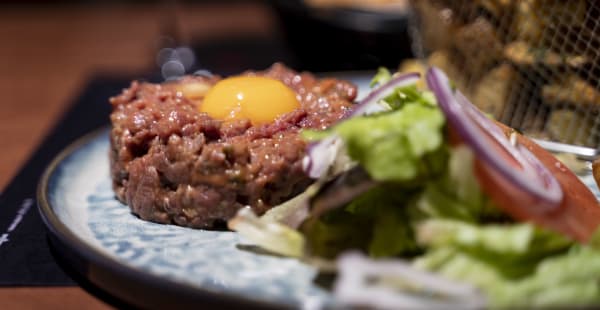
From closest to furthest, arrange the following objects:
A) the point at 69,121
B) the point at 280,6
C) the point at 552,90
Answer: the point at 552,90 → the point at 69,121 → the point at 280,6

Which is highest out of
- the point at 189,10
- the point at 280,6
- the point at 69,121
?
the point at 280,6

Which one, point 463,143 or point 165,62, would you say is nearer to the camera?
point 463,143

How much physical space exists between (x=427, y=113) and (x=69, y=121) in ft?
8.47

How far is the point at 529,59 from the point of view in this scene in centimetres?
289

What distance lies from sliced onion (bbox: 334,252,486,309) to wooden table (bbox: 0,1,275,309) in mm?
694

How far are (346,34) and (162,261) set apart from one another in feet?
9.09

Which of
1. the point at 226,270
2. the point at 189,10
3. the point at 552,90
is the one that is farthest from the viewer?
the point at 189,10

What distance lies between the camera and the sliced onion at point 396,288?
1.51 meters

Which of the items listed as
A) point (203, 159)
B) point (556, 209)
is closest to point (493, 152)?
point (556, 209)

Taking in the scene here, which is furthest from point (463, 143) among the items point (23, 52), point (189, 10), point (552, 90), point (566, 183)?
point (189, 10)

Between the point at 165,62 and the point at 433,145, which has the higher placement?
the point at 433,145

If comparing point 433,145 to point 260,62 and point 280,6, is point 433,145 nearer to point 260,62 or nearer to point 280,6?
point 280,6

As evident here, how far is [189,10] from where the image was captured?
866 centimetres

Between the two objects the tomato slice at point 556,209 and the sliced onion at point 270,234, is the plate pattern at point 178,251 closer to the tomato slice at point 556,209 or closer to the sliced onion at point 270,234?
the sliced onion at point 270,234
